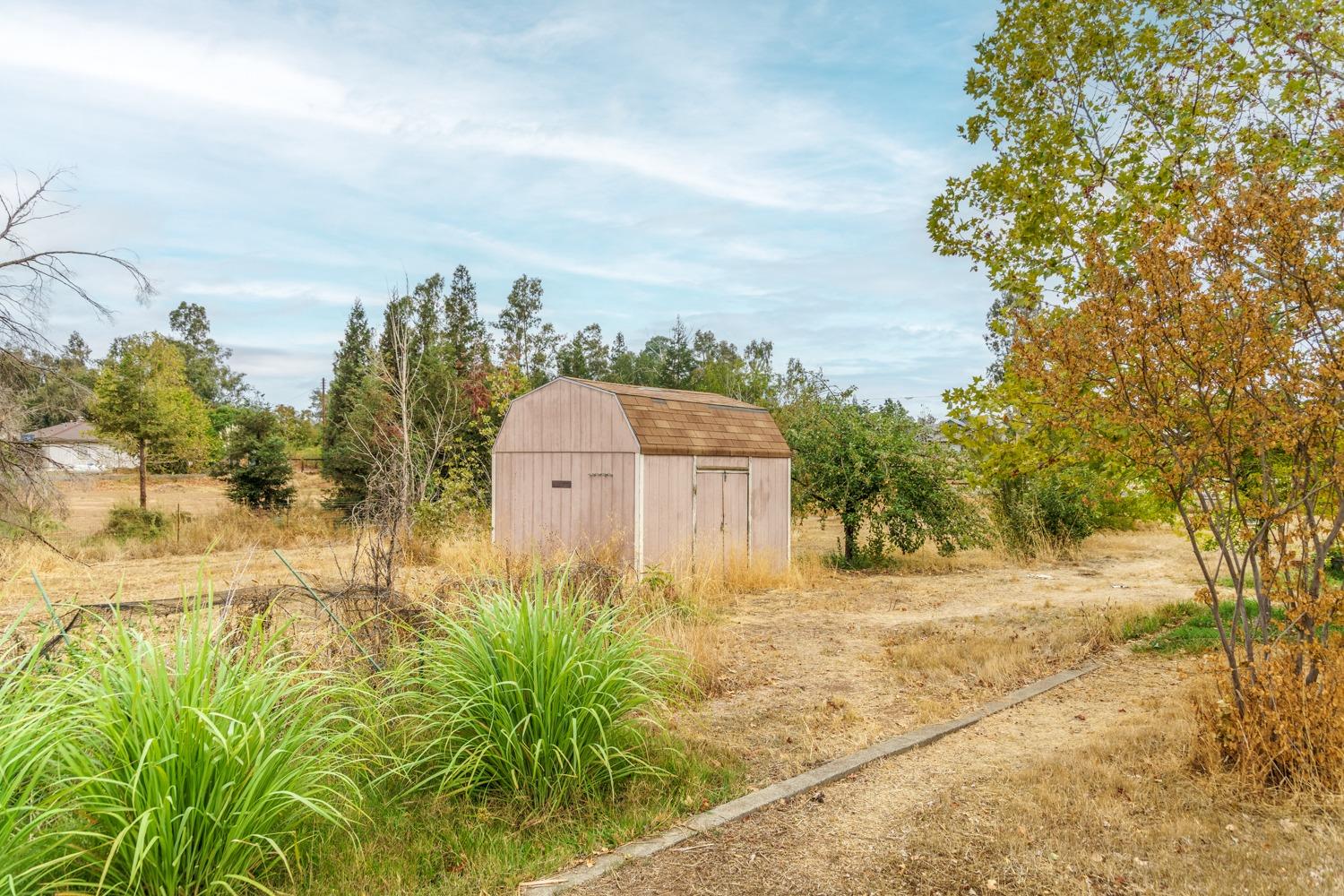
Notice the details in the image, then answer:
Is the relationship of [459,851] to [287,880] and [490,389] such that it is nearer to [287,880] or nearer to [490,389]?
[287,880]

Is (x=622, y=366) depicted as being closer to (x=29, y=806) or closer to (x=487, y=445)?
(x=487, y=445)

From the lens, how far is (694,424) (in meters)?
13.6

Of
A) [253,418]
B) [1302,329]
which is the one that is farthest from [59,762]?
[253,418]

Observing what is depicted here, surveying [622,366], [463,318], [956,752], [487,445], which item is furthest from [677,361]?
[956,752]

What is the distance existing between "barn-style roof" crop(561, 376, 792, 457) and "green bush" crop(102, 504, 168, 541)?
34.9 ft

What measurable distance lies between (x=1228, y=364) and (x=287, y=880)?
4.92m

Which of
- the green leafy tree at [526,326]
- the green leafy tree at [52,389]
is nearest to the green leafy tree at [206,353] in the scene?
the green leafy tree at [526,326]

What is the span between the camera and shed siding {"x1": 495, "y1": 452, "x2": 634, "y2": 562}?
12258 millimetres

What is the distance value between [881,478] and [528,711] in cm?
1155

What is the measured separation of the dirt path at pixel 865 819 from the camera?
3555 mm

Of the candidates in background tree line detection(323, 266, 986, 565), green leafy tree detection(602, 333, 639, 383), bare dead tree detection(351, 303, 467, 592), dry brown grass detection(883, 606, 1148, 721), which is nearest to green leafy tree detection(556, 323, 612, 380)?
green leafy tree detection(602, 333, 639, 383)

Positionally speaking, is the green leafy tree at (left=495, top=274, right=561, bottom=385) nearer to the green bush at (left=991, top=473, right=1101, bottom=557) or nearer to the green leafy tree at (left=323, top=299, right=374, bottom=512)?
the green leafy tree at (left=323, top=299, right=374, bottom=512)

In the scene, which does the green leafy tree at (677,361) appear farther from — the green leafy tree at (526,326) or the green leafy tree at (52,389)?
the green leafy tree at (52,389)

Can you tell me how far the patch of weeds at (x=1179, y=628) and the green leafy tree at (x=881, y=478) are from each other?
5.11m
